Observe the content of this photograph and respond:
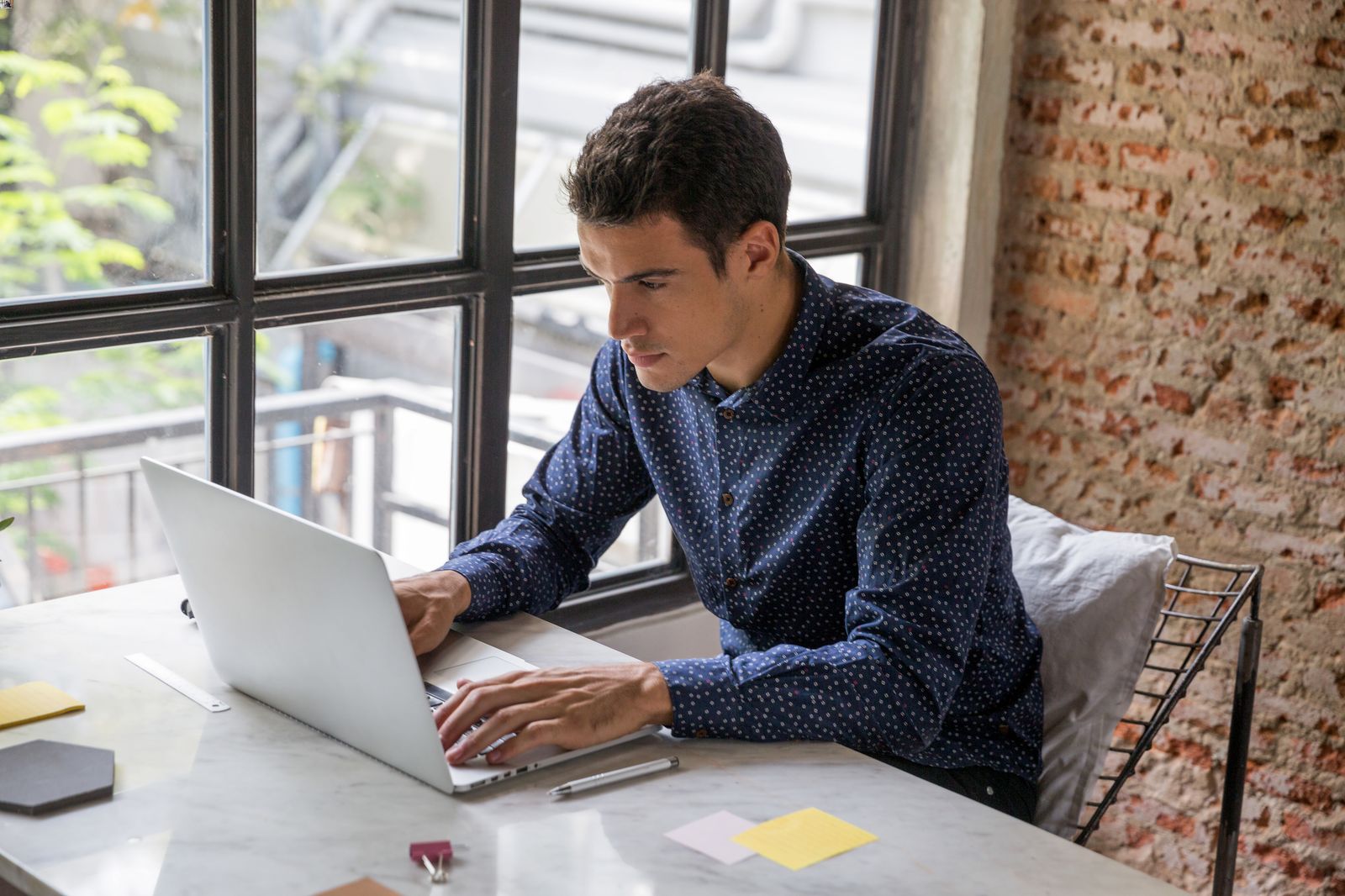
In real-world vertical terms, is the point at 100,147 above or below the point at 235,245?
above

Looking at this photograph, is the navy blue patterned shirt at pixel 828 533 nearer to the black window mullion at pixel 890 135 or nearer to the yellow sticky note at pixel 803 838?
the yellow sticky note at pixel 803 838

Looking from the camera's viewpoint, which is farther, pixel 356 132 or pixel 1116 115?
pixel 1116 115

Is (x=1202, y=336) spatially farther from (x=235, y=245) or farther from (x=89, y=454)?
(x=89, y=454)

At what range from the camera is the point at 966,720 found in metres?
1.79

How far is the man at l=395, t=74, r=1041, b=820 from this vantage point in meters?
1.50

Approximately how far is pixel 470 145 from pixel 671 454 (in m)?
0.67

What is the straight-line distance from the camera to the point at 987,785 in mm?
1786

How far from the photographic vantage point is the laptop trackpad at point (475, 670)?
1592 millimetres

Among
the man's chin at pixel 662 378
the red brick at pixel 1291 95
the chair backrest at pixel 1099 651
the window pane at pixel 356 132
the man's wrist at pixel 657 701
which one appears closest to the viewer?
the man's wrist at pixel 657 701

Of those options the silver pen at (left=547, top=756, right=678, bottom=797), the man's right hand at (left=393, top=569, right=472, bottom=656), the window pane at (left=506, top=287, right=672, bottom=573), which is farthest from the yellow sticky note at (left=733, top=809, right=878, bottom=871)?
the window pane at (left=506, top=287, right=672, bottom=573)

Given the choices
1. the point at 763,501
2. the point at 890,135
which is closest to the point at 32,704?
the point at 763,501

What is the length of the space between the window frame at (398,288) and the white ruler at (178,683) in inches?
19.2

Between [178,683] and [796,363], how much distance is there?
0.80 metres

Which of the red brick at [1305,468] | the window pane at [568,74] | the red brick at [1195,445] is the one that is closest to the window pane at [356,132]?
the window pane at [568,74]
